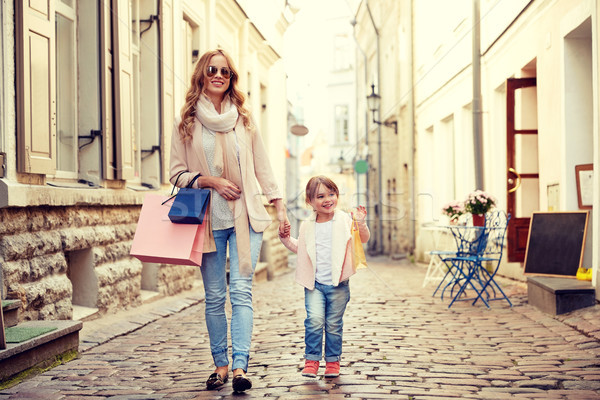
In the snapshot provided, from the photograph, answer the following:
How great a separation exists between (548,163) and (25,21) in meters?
6.11

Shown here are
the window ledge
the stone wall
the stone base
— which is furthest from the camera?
the stone base

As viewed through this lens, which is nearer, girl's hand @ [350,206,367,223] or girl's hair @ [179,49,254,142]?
girl's hair @ [179,49,254,142]

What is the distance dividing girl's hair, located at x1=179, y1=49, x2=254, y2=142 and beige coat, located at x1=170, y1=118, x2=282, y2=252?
0.04 metres

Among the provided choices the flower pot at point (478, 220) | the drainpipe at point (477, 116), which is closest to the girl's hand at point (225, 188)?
the flower pot at point (478, 220)

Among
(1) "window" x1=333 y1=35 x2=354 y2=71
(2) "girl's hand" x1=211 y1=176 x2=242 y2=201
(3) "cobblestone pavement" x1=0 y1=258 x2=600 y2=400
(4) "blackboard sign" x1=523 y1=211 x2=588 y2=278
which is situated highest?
(1) "window" x1=333 y1=35 x2=354 y2=71

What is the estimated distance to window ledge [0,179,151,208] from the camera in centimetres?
534

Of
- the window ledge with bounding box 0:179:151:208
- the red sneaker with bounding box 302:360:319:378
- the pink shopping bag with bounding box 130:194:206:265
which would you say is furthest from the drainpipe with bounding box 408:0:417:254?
the pink shopping bag with bounding box 130:194:206:265

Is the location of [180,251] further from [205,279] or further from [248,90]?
[248,90]

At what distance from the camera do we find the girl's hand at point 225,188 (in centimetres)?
422

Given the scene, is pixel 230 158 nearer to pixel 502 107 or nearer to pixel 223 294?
pixel 223 294

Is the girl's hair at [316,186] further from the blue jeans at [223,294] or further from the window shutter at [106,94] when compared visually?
the window shutter at [106,94]

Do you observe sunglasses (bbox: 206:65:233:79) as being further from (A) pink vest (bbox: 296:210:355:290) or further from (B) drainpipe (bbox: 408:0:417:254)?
(B) drainpipe (bbox: 408:0:417:254)

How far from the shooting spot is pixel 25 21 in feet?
18.5

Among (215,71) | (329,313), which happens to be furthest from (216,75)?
(329,313)
